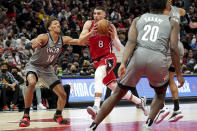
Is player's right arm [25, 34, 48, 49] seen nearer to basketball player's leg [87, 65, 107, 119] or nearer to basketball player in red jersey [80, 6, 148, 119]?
basketball player in red jersey [80, 6, 148, 119]

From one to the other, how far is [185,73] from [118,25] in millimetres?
6556

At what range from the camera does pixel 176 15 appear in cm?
660

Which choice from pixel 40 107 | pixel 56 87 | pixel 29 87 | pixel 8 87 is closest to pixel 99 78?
pixel 56 87

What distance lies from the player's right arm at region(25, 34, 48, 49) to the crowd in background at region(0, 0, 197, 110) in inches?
224

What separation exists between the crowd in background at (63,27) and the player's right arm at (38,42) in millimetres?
5699

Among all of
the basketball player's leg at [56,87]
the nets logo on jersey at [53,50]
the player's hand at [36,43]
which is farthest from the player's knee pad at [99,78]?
the player's hand at [36,43]

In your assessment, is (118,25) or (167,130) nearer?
(167,130)

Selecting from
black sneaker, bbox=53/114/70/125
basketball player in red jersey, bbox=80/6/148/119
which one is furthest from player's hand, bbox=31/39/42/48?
black sneaker, bbox=53/114/70/125

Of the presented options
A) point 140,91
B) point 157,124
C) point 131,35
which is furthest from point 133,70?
point 140,91

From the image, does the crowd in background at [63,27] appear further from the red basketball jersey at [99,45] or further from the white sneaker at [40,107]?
the red basketball jersey at [99,45]

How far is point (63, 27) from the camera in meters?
17.6

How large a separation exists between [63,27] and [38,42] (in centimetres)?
1114

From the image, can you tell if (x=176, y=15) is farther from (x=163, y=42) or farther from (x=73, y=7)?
(x=73, y=7)

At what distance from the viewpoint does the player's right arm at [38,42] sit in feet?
21.1
